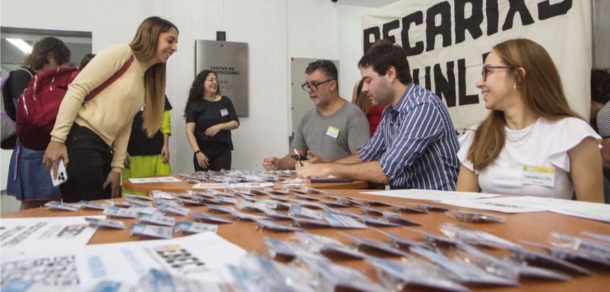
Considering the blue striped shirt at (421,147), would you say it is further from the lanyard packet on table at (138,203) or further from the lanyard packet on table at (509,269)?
the lanyard packet on table at (509,269)

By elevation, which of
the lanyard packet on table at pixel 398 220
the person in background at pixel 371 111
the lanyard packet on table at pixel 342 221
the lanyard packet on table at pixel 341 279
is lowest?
the lanyard packet on table at pixel 398 220

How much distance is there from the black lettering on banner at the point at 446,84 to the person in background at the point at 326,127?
0.81 m

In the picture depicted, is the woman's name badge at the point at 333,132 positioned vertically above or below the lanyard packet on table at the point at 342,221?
above

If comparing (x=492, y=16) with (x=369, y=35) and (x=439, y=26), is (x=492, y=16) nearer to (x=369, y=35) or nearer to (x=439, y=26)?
(x=439, y=26)

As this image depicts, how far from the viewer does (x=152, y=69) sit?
2020mm

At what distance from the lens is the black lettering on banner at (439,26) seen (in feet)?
9.80

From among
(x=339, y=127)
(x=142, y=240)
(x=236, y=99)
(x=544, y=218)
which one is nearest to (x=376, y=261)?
(x=142, y=240)

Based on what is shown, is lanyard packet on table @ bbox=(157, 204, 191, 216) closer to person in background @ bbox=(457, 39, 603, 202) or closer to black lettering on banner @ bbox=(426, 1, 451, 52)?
person in background @ bbox=(457, 39, 603, 202)

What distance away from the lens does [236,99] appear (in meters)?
4.29

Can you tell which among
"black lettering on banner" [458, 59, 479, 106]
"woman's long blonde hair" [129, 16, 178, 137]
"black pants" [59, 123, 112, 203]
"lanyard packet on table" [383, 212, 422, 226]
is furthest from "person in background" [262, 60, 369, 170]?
"lanyard packet on table" [383, 212, 422, 226]

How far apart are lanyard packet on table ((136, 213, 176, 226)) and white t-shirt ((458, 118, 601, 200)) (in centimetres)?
109

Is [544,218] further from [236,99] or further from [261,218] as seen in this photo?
[236,99]

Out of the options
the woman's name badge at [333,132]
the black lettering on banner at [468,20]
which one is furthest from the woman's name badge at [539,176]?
the black lettering on banner at [468,20]

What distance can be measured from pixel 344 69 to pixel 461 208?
3.95m
